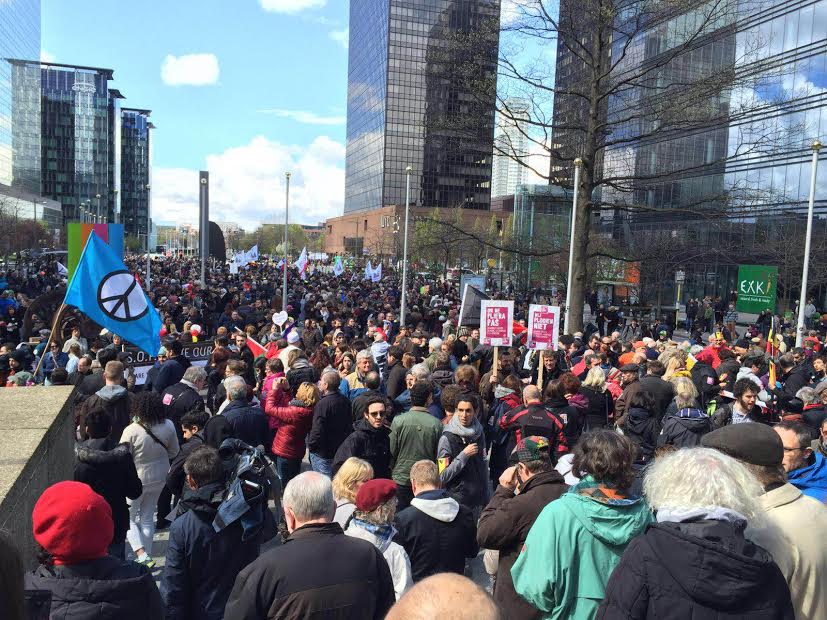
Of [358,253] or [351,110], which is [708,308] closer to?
[358,253]

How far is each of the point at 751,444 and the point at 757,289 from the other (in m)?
16.5

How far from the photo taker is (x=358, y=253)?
123 meters

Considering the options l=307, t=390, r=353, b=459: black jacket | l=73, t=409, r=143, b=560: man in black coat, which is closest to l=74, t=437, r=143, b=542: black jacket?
l=73, t=409, r=143, b=560: man in black coat

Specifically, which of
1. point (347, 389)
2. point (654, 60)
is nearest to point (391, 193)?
point (654, 60)

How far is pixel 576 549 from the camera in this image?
2.99m

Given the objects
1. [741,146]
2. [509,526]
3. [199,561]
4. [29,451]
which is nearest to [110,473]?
[29,451]

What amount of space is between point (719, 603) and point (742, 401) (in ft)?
19.4

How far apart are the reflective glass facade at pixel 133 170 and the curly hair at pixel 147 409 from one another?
575 ft

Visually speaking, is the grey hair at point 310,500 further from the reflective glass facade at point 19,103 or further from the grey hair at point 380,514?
the reflective glass facade at point 19,103

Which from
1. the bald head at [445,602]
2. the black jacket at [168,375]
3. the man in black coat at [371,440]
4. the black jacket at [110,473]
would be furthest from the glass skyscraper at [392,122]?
the bald head at [445,602]

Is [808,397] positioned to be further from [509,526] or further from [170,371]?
[170,371]

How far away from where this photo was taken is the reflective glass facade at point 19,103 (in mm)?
104188

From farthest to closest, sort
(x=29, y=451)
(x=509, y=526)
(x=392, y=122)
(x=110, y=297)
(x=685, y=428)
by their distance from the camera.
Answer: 1. (x=392, y=122)
2. (x=110, y=297)
3. (x=685, y=428)
4. (x=29, y=451)
5. (x=509, y=526)

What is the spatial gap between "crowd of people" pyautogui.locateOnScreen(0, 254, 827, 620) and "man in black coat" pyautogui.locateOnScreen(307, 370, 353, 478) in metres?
0.02
